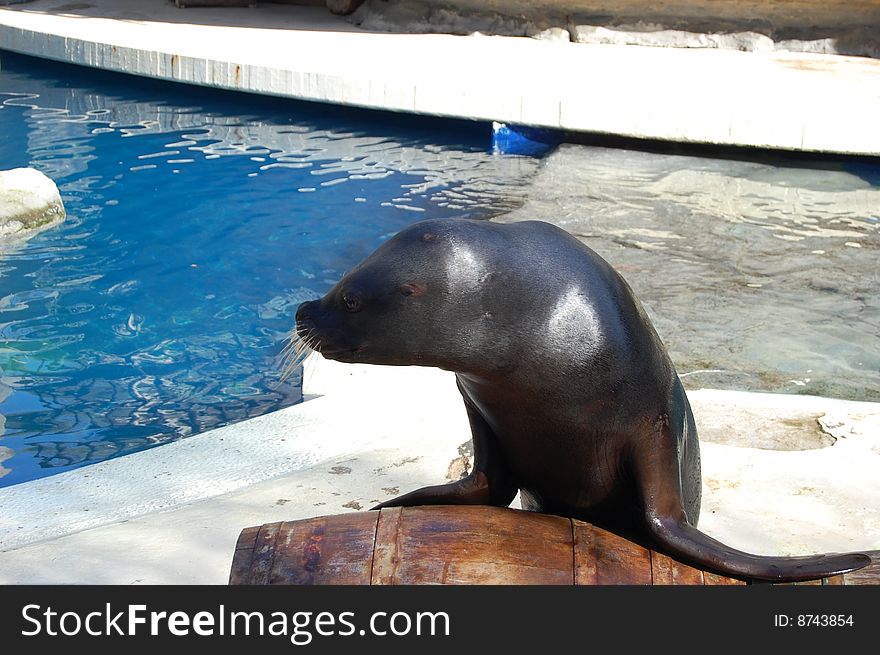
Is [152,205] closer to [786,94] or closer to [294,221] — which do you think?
[294,221]

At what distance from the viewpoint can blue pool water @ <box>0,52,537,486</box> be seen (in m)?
5.62

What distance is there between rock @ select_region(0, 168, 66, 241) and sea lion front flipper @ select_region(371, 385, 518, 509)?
575cm

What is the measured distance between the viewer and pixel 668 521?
260 cm

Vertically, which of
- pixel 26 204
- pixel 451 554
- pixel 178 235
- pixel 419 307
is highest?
pixel 419 307

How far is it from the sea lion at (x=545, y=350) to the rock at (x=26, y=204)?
5.87m

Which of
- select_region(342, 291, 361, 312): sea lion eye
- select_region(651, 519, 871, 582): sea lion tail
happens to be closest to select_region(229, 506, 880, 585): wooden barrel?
select_region(651, 519, 871, 582): sea lion tail

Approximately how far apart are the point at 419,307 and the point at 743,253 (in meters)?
5.40

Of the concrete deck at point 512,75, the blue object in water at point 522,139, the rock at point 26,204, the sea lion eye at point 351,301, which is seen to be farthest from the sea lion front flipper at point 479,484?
the blue object in water at point 522,139

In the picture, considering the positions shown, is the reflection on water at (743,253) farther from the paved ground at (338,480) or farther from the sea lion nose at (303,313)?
the sea lion nose at (303,313)

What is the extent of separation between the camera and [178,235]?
8.09 meters

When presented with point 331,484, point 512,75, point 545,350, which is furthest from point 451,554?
point 512,75

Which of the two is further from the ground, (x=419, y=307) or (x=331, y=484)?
(x=419, y=307)

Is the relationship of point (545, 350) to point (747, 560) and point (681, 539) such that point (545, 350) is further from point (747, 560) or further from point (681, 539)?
point (747, 560)

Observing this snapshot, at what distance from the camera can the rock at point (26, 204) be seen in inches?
307
